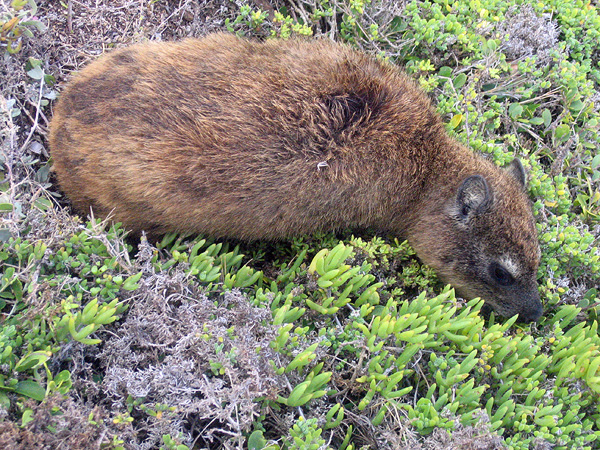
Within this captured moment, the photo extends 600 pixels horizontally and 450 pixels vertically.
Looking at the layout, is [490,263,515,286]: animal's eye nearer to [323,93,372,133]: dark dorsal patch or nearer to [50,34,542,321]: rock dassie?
[50,34,542,321]: rock dassie

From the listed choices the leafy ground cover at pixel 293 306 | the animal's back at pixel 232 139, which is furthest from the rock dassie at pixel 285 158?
the leafy ground cover at pixel 293 306

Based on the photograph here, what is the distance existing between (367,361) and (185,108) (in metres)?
2.09

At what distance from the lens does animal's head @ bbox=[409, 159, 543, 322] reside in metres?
4.20

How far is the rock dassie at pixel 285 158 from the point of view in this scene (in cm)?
368

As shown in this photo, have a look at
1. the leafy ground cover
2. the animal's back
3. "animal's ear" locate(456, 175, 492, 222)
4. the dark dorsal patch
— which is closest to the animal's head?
"animal's ear" locate(456, 175, 492, 222)

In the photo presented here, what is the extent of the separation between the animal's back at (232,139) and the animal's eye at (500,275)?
1.01 meters

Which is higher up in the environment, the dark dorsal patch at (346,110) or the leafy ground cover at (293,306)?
the dark dorsal patch at (346,110)

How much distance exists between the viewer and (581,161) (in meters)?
4.85

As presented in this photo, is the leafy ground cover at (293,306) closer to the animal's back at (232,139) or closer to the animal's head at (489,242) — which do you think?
the animal's head at (489,242)

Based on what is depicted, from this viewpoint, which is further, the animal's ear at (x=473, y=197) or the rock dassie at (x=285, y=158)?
the animal's ear at (x=473, y=197)

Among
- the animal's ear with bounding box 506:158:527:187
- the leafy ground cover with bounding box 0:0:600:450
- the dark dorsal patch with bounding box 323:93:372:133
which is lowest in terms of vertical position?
the leafy ground cover with bounding box 0:0:600:450

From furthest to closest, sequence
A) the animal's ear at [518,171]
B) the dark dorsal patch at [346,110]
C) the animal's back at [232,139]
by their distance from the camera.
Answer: the animal's ear at [518,171] < the dark dorsal patch at [346,110] < the animal's back at [232,139]

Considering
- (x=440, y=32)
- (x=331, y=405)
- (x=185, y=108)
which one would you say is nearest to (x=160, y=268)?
(x=185, y=108)

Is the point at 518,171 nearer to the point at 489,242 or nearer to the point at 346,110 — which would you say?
the point at 489,242
